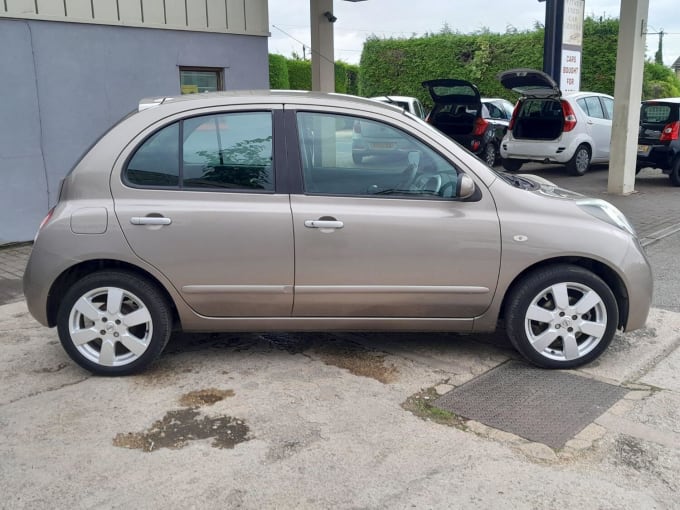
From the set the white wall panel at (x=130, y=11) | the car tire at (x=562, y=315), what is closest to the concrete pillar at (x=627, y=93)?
the white wall panel at (x=130, y=11)

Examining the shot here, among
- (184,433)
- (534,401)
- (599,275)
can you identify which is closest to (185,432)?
(184,433)

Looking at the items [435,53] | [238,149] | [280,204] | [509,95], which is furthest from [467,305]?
[435,53]

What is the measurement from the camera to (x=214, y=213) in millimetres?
4051

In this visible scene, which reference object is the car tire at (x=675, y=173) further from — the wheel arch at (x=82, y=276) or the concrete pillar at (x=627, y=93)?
the wheel arch at (x=82, y=276)

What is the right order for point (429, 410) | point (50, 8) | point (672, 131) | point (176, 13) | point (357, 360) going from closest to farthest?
point (429, 410) → point (357, 360) → point (50, 8) → point (176, 13) → point (672, 131)

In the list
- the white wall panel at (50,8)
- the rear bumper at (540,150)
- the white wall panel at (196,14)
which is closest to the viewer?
the white wall panel at (50,8)

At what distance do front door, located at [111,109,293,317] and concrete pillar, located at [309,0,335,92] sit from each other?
4.90 metres

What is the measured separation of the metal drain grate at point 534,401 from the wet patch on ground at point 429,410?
0.04 m

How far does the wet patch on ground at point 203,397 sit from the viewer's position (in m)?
3.85

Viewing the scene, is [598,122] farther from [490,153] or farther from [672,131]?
[490,153]

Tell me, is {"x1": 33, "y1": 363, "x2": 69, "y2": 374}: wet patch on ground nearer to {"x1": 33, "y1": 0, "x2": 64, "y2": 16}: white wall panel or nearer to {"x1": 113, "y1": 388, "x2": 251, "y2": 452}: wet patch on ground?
{"x1": 113, "y1": 388, "x2": 251, "y2": 452}: wet patch on ground

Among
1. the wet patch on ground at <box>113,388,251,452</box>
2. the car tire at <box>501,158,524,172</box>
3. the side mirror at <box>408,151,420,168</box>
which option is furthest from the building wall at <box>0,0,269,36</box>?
the car tire at <box>501,158,524,172</box>

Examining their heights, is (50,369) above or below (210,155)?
below

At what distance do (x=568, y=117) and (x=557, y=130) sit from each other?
0.31 m
